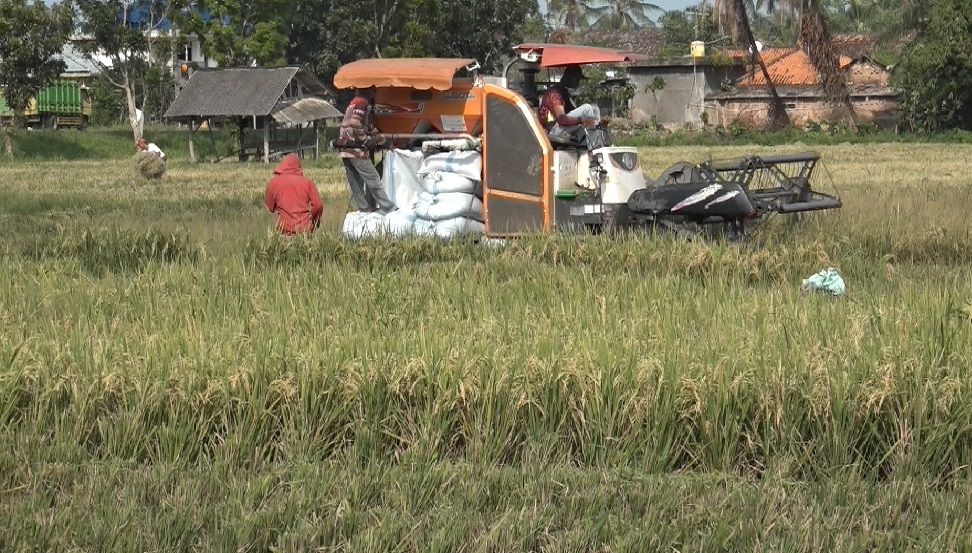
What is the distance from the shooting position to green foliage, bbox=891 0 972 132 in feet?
148

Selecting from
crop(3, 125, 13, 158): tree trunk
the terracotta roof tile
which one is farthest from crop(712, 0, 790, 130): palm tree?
crop(3, 125, 13, 158): tree trunk

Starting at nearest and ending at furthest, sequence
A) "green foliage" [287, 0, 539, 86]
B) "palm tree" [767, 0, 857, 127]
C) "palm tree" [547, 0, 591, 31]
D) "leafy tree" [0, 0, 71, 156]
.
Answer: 1. "leafy tree" [0, 0, 71, 156]
2. "palm tree" [767, 0, 857, 127]
3. "green foliage" [287, 0, 539, 86]
4. "palm tree" [547, 0, 591, 31]

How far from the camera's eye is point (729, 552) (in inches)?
175

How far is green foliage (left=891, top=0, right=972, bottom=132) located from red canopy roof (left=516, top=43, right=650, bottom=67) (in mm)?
35677

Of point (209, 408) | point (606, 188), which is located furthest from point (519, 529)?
point (606, 188)

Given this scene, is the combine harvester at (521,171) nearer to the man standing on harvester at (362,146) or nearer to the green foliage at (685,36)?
the man standing on harvester at (362,146)

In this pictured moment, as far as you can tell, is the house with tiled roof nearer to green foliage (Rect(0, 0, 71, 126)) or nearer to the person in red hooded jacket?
green foliage (Rect(0, 0, 71, 126))

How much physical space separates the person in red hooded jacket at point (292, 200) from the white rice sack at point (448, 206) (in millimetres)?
1114

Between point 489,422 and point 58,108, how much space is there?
54.6 meters

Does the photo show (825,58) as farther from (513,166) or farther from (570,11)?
(513,166)

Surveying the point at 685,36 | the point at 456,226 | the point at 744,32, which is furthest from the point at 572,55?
the point at 685,36

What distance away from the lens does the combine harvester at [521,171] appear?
1191cm

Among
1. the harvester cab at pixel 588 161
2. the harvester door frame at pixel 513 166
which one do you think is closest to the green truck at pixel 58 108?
the harvester cab at pixel 588 161

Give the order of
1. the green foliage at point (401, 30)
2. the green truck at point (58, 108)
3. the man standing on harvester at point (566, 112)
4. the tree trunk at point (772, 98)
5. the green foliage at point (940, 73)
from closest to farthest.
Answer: the man standing on harvester at point (566, 112) < the green foliage at point (940, 73) < the tree trunk at point (772, 98) < the green foliage at point (401, 30) < the green truck at point (58, 108)
